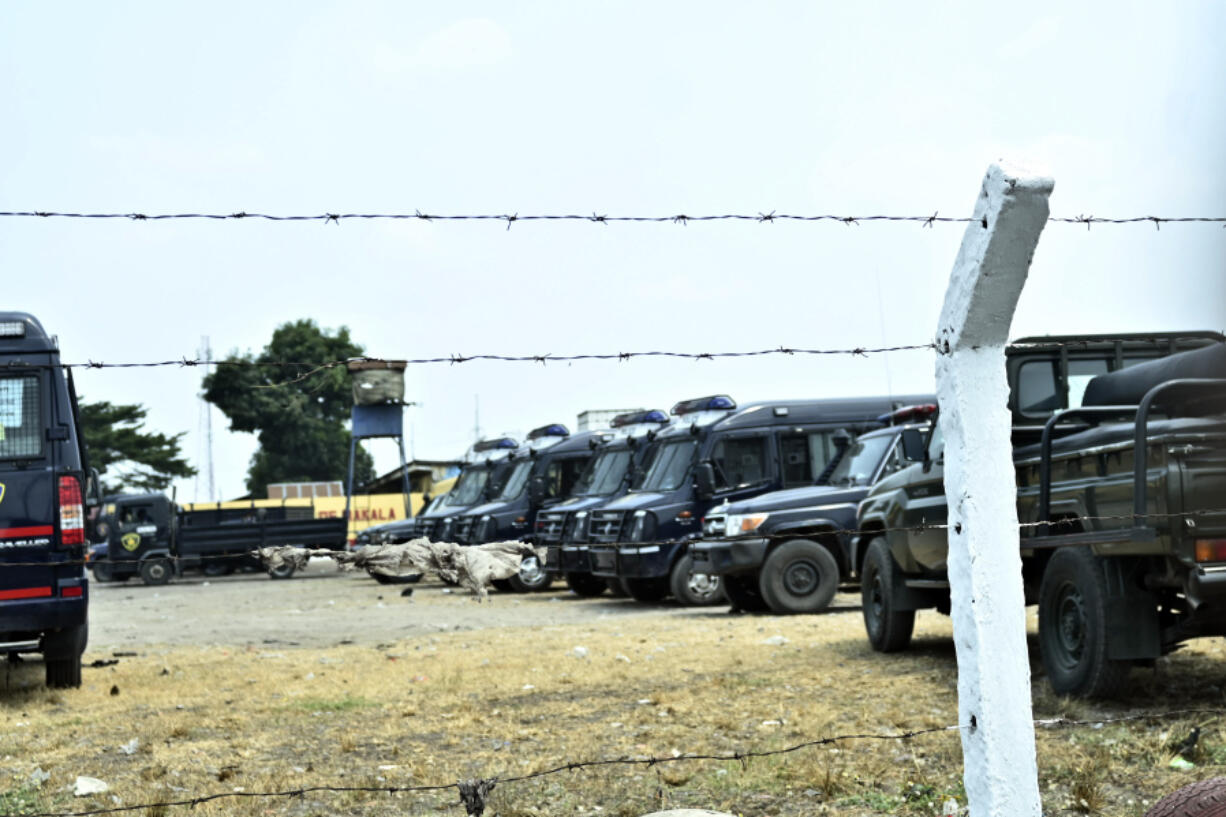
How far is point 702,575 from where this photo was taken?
16266 mm

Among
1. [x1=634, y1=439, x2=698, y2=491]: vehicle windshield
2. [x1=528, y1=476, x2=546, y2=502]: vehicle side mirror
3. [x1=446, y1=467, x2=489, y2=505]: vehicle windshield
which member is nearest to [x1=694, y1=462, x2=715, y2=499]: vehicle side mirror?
[x1=634, y1=439, x2=698, y2=491]: vehicle windshield

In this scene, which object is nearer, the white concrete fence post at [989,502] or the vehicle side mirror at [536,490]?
the white concrete fence post at [989,502]

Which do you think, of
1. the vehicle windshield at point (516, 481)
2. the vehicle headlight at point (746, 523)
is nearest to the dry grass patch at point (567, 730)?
the vehicle headlight at point (746, 523)

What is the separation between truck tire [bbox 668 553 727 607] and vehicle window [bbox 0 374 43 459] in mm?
9145

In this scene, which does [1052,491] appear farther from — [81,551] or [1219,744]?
[81,551]

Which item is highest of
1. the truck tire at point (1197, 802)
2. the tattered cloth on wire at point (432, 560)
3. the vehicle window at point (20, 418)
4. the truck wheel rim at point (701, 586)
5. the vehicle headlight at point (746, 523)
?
the vehicle window at point (20, 418)

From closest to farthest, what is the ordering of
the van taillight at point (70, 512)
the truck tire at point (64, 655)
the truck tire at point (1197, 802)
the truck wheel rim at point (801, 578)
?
the truck tire at point (1197, 802), the van taillight at point (70, 512), the truck tire at point (64, 655), the truck wheel rim at point (801, 578)

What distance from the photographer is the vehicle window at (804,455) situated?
1606 centimetres

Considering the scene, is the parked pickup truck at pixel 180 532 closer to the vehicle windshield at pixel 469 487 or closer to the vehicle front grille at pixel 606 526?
the vehicle windshield at pixel 469 487

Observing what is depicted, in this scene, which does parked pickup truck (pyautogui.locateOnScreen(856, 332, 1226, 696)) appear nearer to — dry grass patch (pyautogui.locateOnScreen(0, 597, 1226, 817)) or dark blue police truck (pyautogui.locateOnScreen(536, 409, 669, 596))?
dry grass patch (pyautogui.locateOnScreen(0, 597, 1226, 817))

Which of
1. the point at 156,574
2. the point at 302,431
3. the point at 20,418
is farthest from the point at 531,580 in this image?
the point at 302,431

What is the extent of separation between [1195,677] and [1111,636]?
165cm

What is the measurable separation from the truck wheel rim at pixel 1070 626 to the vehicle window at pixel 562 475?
1461 centimetres

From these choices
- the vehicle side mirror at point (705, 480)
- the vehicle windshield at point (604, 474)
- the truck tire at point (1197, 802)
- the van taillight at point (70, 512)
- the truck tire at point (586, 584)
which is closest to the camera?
the truck tire at point (1197, 802)
